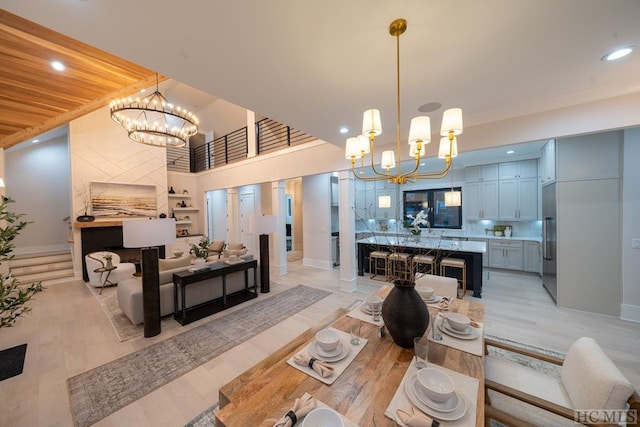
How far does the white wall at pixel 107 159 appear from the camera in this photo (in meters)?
5.76

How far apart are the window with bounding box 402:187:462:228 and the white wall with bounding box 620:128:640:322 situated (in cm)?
347

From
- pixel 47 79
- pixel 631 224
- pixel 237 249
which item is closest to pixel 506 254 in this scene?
pixel 631 224

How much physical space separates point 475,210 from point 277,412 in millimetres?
6815

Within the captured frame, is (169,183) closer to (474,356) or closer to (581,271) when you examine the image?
(474,356)

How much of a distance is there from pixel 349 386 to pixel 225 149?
27.6ft

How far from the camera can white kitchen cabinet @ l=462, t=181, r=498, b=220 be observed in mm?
5867

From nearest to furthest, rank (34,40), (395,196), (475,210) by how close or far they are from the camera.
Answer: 1. (34,40)
2. (475,210)
3. (395,196)

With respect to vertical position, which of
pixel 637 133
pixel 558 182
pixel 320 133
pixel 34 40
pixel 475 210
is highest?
pixel 34 40

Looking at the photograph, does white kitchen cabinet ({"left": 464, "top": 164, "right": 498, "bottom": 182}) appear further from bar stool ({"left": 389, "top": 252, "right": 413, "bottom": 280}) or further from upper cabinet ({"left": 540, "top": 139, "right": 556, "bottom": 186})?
bar stool ({"left": 389, "top": 252, "right": 413, "bottom": 280})

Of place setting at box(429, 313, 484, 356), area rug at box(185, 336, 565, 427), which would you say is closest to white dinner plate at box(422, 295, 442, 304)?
place setting at box(429, 313, 484, 356)

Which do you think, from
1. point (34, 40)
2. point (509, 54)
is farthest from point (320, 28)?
point (34, 40)

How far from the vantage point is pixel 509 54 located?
186 centimetres

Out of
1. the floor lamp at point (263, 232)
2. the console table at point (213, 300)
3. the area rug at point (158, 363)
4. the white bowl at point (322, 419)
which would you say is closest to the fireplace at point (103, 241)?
the console table at point (213, 300)
